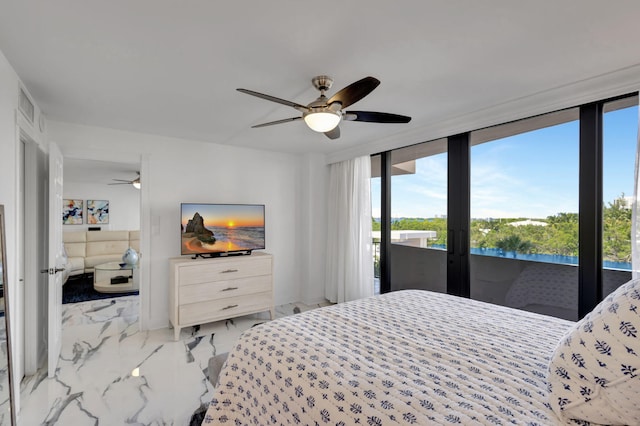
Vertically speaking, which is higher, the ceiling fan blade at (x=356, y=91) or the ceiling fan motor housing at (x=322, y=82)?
the ceiling fan motor housing at (x=322, y=82)

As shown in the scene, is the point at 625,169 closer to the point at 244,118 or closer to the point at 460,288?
the point at 460,288

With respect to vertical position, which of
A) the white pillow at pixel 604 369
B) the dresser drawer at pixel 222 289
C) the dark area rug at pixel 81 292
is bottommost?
the dark area rug at pixel 81 292

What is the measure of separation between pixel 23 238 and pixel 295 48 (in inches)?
102

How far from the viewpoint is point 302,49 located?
1731 mm

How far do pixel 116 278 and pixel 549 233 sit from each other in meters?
5.97

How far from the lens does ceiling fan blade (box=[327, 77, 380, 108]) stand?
1.64 meters

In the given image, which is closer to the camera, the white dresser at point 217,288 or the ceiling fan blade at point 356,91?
the ceiling fan blade at point 356,91

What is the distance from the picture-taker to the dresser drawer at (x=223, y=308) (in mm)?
3329

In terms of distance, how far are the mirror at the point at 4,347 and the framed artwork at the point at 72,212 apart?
6.13 metres

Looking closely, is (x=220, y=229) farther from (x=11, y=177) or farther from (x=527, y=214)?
(x=527, y=214)

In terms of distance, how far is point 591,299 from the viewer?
2.25 metres

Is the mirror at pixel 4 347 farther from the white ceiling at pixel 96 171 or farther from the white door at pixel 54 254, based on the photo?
the white ceiling at pixel 96 171

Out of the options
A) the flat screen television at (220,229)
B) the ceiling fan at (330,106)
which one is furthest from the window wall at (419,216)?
the flat screen television at (220,229)

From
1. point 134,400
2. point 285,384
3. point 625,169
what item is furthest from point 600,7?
point 134,400
